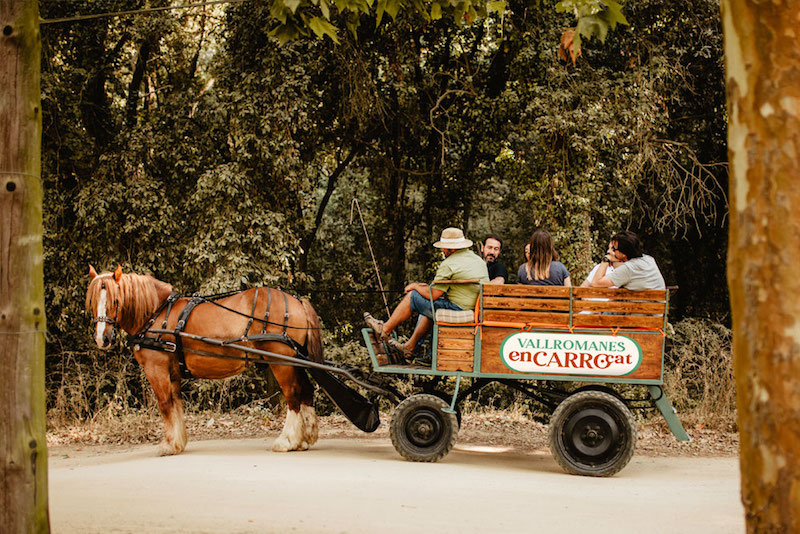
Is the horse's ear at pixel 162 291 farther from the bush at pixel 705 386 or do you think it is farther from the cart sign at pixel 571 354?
the bush at pixel 705 386

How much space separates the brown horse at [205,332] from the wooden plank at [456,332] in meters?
1.64

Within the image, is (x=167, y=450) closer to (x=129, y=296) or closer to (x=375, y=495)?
(x=129, y=296)

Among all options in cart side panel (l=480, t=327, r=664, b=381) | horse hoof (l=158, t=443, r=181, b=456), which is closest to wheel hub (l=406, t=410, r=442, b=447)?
cart side panel (l=480, t=327, r=664, b=381)

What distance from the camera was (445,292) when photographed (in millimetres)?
7719

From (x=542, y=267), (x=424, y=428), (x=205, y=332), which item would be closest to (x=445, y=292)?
(x=542, y=267)

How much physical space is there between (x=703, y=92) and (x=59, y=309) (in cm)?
1120

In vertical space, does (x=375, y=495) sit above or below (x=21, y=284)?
below

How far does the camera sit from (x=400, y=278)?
16.4 metres

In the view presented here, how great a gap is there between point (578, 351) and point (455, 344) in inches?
44.0

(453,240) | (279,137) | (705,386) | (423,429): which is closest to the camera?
(423,429)

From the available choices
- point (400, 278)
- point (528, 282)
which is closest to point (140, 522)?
point (528, 282)

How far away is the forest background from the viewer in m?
11.8

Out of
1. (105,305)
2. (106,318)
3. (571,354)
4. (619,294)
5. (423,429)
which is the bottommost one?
(423,429)

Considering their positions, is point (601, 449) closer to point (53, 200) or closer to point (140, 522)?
point (140, 522)
